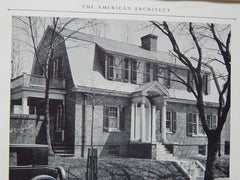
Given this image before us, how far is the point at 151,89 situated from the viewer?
3322 millimetres

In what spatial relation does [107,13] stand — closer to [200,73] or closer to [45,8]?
[45,8]

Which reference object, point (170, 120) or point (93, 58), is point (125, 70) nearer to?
point (93, 58)

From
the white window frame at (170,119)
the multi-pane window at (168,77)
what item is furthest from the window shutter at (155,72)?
the white window frame at (170,119)

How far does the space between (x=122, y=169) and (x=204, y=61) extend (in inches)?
60.0

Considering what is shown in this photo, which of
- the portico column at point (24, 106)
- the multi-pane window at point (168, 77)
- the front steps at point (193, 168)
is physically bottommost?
the front steps at point (193, 168)

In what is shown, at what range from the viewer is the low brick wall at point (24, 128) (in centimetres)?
253

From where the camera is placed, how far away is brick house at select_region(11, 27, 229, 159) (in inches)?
114

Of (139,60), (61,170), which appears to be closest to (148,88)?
(139,60)

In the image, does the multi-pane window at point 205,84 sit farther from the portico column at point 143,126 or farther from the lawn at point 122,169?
the lawn at point 122,169

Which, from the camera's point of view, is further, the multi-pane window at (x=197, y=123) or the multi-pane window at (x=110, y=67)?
the multi-pane window at (x=110, y=67)

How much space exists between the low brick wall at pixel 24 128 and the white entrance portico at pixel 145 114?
1131 mm

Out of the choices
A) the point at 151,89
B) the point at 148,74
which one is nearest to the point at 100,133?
the point at 151,89

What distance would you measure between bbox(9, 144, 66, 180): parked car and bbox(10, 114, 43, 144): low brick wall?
0.23 feet

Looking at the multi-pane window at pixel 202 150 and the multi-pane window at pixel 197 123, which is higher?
the multi-pane window at pixel 197 123
